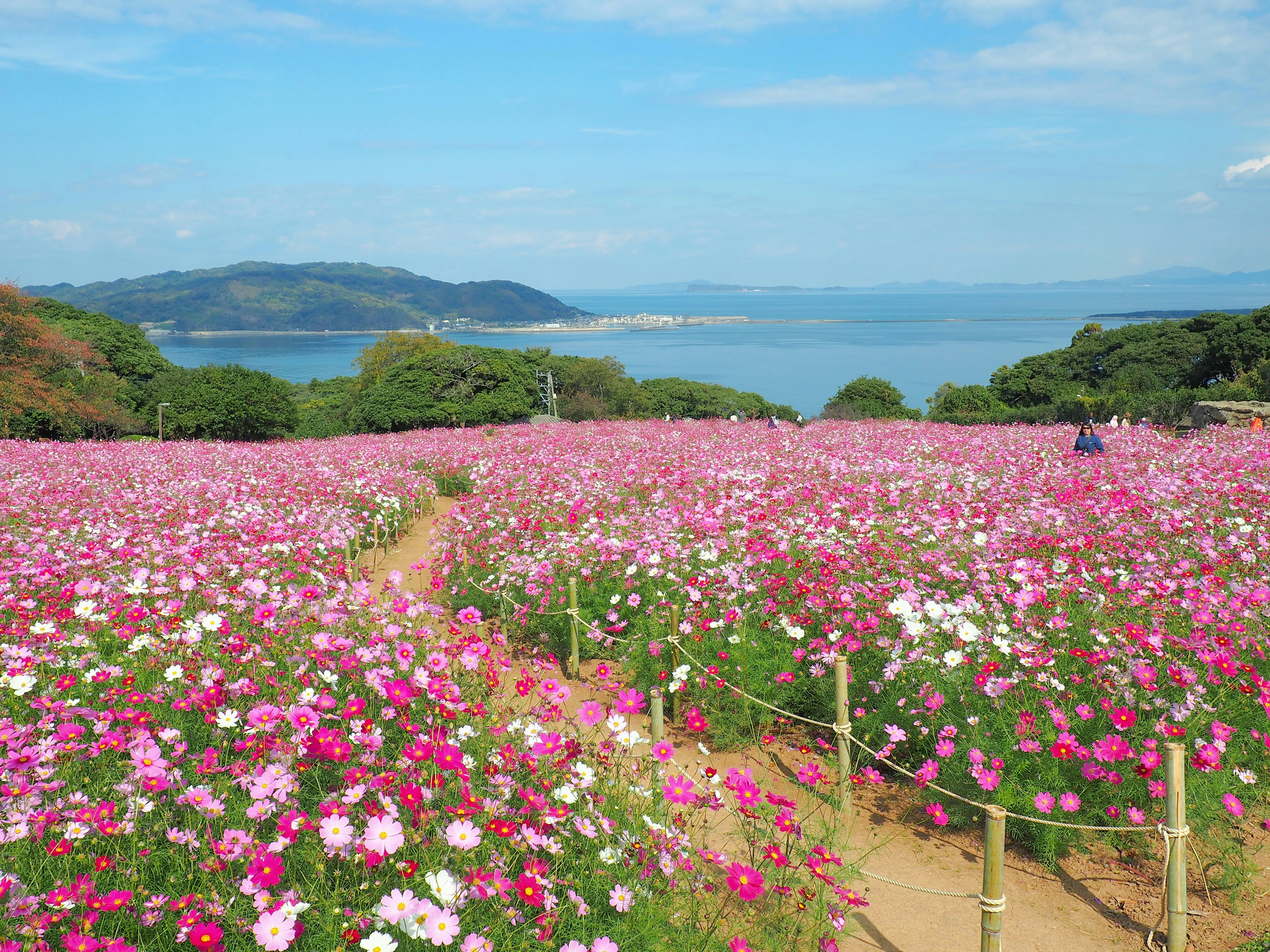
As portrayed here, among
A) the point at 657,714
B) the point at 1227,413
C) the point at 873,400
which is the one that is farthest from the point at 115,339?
the point at 657,714

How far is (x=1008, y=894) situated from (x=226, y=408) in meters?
53.0

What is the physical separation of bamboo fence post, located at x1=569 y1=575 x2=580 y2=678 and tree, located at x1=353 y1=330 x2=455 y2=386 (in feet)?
222

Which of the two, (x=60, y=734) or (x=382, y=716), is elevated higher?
(x=60, y=734)

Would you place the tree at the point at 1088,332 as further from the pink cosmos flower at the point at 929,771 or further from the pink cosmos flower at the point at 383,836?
the pink cosmos flower at the point at 383,836

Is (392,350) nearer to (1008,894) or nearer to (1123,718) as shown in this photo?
(1008,894)

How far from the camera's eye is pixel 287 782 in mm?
2750

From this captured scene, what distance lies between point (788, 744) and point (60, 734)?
4.38 metres

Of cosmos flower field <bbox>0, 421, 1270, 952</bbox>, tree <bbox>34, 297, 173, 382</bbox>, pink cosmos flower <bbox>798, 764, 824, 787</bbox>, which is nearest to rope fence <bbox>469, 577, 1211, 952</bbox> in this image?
cosmos flower field <bbox>0, 421, 1270, 952</bbox>

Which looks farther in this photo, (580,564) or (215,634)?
(580,564)

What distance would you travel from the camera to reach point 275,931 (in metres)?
2.28

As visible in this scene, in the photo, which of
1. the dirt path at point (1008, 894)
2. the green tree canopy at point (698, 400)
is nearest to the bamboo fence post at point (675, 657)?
the dirt path at point (1008, 894)

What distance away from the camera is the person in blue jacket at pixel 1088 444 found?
1252 cm

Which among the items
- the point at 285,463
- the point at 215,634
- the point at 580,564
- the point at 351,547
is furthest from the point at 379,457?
the point at 215,634

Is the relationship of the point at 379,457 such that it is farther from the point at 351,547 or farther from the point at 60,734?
the point at 60,734
